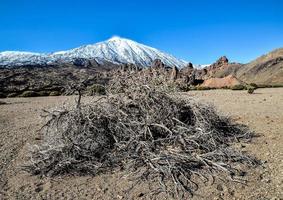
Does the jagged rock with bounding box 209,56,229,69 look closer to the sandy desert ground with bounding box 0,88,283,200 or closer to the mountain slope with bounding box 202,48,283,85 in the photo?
the mountain slope with bounding box 202,48,283,85

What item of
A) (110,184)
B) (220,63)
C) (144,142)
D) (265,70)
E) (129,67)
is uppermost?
(129,67)

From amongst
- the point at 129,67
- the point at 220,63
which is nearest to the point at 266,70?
the point at 220,63

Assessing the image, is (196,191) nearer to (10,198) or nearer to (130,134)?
(130,134)

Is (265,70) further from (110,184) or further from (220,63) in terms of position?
(110,184)

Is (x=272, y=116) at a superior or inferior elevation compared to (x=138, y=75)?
inferior

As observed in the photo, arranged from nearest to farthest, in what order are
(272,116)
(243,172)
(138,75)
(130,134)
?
(243,172) → (130,134) → (138,75) → (272,116)

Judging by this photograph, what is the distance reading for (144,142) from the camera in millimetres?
6156

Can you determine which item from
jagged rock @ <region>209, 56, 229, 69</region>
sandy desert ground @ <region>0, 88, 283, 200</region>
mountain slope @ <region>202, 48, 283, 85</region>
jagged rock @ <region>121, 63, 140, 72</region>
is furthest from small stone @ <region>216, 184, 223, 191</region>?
jagged rock @ <region>209, 56, 229, 69</region>

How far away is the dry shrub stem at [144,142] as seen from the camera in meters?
5.52

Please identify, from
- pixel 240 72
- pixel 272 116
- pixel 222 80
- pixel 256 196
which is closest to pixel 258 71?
pixel 240 72

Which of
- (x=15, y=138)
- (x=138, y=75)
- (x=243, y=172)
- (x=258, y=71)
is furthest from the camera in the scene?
(x=258, y=71)

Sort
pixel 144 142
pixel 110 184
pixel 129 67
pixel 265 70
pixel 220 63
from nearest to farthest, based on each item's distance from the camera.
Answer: pixel 110 184
pixel 144 142
pixel 129 67
pixel 265 70
pixel 220 63

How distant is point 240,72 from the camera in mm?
106938

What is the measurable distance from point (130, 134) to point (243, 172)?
1996 mm
